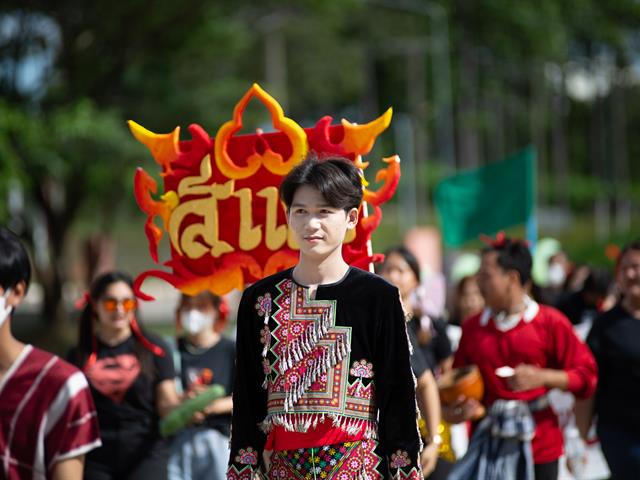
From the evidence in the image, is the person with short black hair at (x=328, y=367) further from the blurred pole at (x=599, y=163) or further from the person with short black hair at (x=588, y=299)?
the blurred pole at (x=599, y=163)

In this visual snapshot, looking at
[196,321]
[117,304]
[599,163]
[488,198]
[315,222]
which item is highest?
[599,163]

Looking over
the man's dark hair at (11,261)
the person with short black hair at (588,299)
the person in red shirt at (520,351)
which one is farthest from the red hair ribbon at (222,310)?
the person with short black hair at (588,299)

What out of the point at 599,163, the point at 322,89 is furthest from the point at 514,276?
the point at 599,163

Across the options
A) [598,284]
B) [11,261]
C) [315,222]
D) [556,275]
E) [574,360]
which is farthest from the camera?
[556,275]

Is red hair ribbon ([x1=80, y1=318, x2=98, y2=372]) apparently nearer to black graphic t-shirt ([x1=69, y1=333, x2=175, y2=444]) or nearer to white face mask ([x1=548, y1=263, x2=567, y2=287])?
black graphic t-shirt ([x1=69, y1=333, x2=175, y2=444])

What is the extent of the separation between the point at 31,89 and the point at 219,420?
13292 millimetres

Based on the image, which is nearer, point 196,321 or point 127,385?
point 127,385

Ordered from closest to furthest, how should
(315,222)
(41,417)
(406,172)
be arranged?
1. (41,417)
2. (315,222)
3. (406,172)

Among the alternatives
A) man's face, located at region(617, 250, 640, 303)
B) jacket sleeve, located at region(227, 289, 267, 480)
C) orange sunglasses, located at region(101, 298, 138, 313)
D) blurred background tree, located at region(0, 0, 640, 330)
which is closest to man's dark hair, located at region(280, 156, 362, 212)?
jacket sleeve, located at region(227, 289, 267, 480)

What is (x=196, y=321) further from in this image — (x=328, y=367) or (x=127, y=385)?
(x=328, y=367)

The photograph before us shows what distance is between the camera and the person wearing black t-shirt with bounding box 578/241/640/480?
5371mm

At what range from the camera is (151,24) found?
18688 mm

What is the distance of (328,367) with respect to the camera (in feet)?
11.0

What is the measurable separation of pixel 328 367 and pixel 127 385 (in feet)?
8.05
